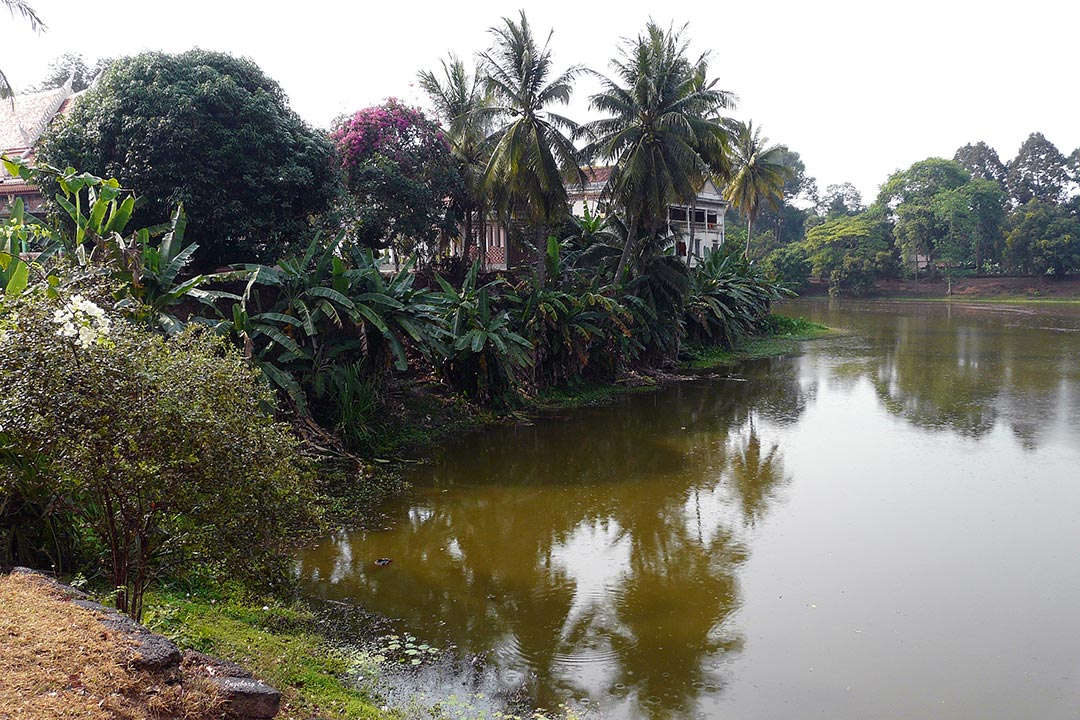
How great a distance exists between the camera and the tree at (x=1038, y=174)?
50500 millimetres

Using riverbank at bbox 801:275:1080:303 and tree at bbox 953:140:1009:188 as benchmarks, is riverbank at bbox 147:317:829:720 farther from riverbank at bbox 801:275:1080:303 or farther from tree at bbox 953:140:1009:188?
tree at bbox 953:140:1009:188

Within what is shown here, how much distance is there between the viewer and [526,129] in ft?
52.3

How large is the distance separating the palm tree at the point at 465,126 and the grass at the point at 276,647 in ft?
41.2

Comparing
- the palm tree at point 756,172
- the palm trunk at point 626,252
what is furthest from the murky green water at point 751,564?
the palm tree at point 756,172

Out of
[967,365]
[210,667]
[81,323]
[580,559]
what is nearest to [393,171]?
[580,559]

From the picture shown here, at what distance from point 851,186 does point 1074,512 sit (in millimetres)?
63651

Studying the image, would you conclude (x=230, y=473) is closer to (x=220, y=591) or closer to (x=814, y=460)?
(x=220, y=591)

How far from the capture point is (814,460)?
1156 cm

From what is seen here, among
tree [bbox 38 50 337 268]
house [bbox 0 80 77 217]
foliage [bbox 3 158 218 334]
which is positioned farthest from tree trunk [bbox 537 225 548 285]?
house [bbox 0 80 77 217]

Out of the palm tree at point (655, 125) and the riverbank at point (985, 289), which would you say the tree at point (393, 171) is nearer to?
the palm tree at point (655, 125)

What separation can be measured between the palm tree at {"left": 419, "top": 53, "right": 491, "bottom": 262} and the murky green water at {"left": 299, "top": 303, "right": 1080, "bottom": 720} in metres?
6.47

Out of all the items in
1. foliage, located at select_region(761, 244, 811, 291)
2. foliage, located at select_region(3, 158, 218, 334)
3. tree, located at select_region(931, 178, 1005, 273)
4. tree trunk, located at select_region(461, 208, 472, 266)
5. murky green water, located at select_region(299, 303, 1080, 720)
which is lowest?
murky green water, located at select_region(299, 303, 1080, 720)

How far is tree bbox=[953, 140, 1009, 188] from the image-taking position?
174 feet

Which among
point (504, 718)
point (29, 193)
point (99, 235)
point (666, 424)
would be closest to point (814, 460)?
point (666, 424)
